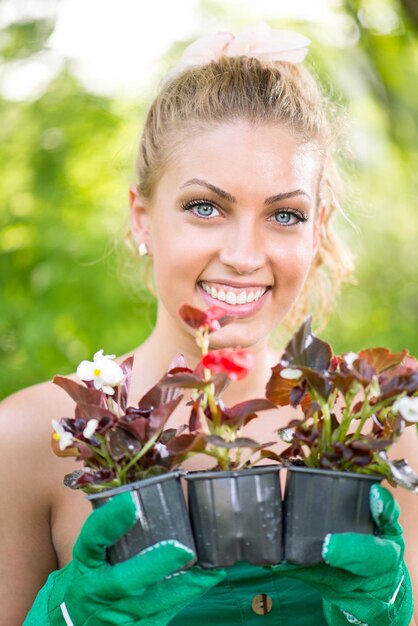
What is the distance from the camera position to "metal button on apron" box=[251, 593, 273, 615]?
1971 millimetres

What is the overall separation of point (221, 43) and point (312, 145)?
0.37m

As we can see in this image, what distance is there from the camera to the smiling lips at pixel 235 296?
2.07 meters

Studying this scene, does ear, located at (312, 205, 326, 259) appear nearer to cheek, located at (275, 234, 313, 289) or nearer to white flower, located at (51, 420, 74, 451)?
cheek, located at (275, 234, 313, 289)

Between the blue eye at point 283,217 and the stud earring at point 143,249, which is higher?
the blue eye at point 283,217

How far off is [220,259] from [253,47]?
0.62 m

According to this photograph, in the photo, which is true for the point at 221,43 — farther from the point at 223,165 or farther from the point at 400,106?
the point at 400,106

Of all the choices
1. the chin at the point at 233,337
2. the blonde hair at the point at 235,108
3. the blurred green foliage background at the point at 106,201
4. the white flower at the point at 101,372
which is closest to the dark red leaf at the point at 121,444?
the white flower at the point at 101,372

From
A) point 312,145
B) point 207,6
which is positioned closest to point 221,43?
point 312,145

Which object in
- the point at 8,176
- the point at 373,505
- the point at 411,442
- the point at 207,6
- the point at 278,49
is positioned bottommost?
the point at 411,442

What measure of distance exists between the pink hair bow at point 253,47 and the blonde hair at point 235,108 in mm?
28

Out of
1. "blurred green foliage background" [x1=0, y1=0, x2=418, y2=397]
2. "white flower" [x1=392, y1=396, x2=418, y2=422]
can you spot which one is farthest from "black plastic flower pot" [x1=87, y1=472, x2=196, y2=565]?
"blurred green foliage background" [x1=0, y1=0, x2=418, y2=397]

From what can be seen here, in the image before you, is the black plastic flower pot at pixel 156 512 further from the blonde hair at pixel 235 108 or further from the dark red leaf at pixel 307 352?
the blonde hair at pixel 235 108

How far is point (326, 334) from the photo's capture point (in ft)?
16.6

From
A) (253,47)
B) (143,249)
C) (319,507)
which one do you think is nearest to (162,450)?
(319,507)
